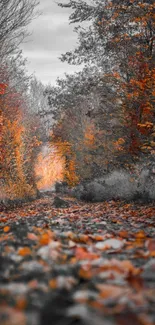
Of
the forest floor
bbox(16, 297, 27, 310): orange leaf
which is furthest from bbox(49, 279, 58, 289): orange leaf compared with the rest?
bbox(16, 297, 27, 310): orange leaf

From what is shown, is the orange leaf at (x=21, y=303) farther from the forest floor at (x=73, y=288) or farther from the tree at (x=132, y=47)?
the tree at (x=132, y=47)

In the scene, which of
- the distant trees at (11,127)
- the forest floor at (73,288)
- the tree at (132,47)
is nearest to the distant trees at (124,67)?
the tree at (132,47)

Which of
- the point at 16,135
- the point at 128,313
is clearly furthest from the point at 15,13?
the point at 128,313

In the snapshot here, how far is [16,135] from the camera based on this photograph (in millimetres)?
20016

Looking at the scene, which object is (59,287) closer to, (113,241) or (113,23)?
(113,241)

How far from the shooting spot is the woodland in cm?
223

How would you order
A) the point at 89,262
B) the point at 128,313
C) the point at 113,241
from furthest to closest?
1. the point at 113,241
2. the point at 89,262
3. the point at 128,313

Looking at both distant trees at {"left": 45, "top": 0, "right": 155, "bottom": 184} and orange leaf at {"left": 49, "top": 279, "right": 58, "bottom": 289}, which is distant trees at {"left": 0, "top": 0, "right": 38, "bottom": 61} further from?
orange leaf at {"left": 49, "top": 279, "right": 58, "bottom": 289}

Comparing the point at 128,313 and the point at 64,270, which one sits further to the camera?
the point at 64,270

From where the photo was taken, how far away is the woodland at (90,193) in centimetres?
223

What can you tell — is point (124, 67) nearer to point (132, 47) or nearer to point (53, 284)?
point (132, 47)

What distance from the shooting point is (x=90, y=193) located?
58.3 feet

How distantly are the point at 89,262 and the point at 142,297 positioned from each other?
0.89 m

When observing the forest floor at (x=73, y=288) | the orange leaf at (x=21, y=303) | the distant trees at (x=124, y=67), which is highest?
the distant trees at (x=124, y=67)
